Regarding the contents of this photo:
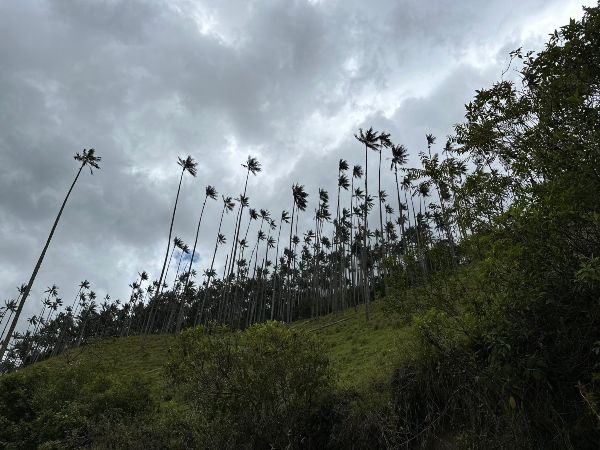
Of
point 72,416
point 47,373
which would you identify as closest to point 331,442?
point 72,416

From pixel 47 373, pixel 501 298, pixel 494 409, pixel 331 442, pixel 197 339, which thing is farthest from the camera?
pixel 47 373

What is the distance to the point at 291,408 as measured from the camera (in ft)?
32.1

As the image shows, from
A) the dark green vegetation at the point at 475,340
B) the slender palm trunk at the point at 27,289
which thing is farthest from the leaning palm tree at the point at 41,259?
the dark green vegetation at the point at 475,340

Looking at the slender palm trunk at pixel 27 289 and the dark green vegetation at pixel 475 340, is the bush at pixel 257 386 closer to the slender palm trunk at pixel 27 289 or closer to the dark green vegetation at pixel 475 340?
the dark green vegetation at pixel 475 340

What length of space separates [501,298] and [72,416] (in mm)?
16730

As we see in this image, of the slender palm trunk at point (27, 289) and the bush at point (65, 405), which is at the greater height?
the slender palm trunk at point (27, 289)

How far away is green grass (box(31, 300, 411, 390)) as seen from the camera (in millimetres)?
11000

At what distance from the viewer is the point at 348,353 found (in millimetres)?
18266

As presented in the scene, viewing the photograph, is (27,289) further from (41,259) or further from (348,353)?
(348,353)

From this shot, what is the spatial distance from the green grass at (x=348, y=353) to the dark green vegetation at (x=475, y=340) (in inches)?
10.0

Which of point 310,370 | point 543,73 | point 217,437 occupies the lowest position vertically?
point 217,437

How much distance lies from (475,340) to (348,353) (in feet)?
38.1

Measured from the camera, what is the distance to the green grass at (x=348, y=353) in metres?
11.0

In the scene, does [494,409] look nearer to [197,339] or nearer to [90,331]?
[197,339]
